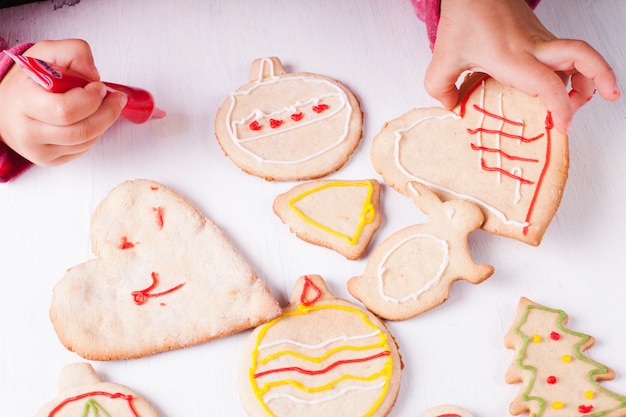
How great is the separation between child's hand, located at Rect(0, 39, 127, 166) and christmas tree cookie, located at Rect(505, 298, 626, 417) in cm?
59

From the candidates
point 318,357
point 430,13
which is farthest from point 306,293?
point 430,13

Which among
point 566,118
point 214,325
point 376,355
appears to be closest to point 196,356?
point 214,325

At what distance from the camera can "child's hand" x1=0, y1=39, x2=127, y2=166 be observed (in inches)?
33.3

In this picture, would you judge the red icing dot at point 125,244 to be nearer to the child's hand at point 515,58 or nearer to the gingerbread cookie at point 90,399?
the gingerbread cookie at point 90,399

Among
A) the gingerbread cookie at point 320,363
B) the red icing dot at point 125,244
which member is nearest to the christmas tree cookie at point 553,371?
the gingerbread cookie at point 320,363

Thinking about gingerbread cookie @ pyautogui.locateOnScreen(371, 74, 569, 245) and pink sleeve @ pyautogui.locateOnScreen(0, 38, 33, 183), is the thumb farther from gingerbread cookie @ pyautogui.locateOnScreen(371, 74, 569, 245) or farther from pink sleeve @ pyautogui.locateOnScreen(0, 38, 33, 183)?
pink sleeve @ pyautogui.locateOnScreen(0, 38, 33, 183)

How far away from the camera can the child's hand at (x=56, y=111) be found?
85cm

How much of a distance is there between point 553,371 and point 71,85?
27.0 inches

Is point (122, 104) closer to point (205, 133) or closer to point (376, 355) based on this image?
point (205, 133)

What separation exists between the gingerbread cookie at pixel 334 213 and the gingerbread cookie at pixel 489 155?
5cm

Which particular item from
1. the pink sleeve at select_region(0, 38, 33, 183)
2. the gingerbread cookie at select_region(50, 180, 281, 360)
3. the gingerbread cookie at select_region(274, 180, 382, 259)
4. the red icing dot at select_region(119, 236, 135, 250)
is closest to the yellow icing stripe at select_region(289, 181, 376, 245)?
the gingerbread cookie at select_region(274, 180, 382, 259)

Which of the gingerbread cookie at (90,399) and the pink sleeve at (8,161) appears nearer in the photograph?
the gingerbread cookie at (90,399)

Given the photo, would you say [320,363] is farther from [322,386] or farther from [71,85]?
[71,85]

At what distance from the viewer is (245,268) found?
0.85 metres
